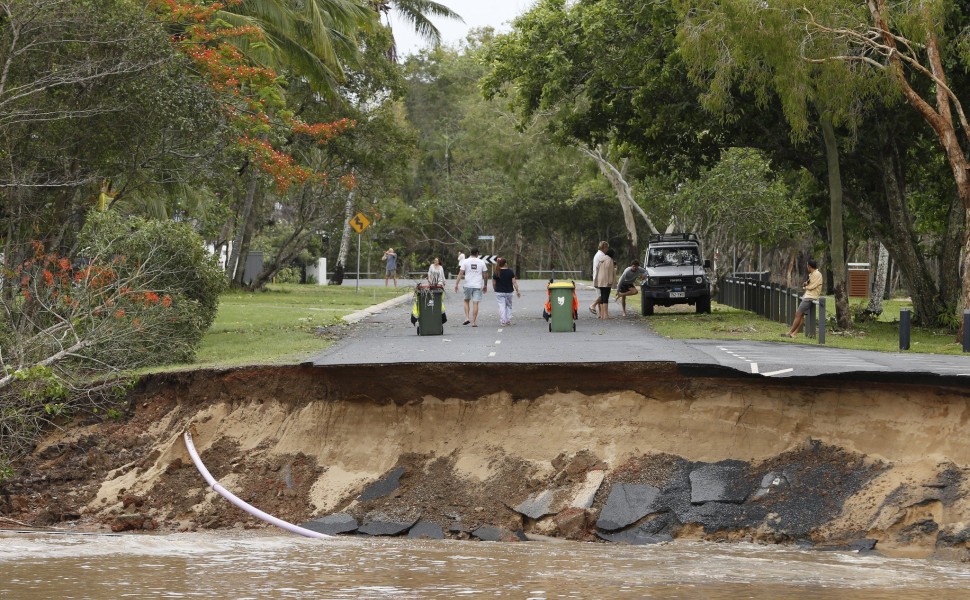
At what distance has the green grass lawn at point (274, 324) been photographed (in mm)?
18672

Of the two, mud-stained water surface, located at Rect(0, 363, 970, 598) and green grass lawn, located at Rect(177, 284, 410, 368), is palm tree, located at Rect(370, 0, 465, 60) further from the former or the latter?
mud-stained water surface, located at Rect(0, 363, 970, 598)

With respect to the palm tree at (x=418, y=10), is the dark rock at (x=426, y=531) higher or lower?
lower

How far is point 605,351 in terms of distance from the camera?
17.8 m

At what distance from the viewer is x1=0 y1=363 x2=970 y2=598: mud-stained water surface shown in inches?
426

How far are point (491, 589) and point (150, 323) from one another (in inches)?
388

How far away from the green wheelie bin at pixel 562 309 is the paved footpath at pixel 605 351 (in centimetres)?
27

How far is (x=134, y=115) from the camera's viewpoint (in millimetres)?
19688

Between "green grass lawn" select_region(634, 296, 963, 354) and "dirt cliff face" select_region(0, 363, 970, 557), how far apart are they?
22.9ft

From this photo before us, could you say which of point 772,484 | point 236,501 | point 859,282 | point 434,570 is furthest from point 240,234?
point 434,570

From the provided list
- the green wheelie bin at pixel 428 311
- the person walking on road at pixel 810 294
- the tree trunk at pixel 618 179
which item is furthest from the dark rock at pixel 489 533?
the tree trunk at pixel 618 179

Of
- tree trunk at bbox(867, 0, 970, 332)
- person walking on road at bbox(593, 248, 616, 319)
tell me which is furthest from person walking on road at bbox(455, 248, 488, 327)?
tree trunk at bbox(867, 0, 970, 332)

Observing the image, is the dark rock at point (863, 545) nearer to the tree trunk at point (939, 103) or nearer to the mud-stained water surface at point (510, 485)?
the mud-stained water surface at point (510, 485)

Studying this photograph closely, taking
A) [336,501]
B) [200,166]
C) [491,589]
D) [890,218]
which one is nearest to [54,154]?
[200,166]

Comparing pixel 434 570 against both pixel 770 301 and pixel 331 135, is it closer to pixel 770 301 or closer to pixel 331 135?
pixel 770 301
